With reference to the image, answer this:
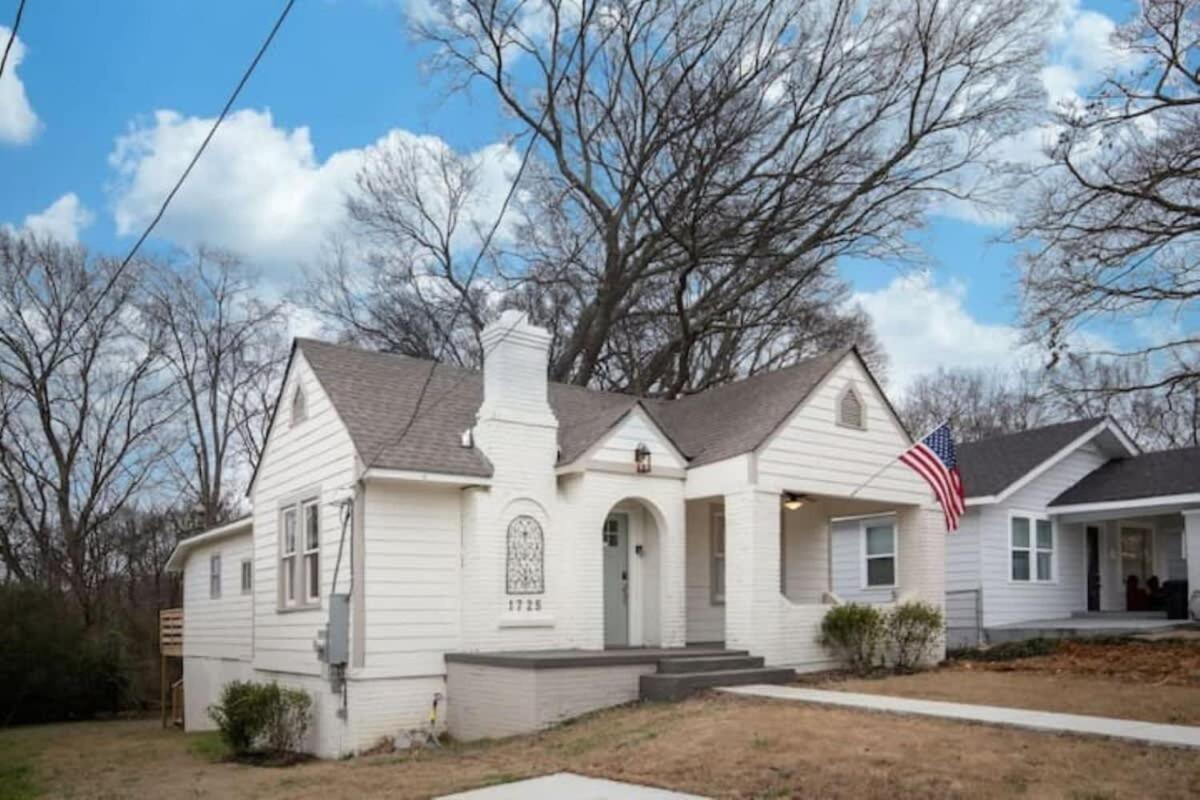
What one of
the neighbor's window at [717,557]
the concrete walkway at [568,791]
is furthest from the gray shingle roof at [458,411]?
the concrete walkway at [568,791]

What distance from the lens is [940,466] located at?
647 inches

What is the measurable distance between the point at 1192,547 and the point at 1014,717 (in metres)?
14.8

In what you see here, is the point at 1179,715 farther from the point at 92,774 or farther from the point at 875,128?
the point at 875,128

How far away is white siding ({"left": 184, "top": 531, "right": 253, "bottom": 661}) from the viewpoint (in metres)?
21.6

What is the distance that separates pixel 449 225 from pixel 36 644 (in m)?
16.8

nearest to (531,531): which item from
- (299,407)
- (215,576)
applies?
(299,407)

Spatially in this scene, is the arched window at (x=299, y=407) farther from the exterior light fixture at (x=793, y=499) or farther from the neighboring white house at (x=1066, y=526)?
the neighboring white house at (x=1066, y=526)

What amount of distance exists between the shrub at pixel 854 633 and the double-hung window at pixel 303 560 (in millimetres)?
7822

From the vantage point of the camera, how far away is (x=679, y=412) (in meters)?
19.9

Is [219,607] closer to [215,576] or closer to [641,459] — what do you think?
[215,576]

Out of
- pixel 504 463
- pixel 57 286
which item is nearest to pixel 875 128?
pixel 504 463

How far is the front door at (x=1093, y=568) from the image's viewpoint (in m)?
26.0

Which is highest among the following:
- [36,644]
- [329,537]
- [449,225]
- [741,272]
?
[449,225]

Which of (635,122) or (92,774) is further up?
(635,122)
